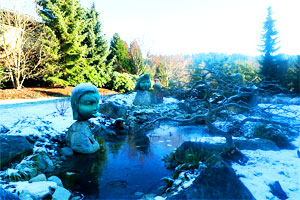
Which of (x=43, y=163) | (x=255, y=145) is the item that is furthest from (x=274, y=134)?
(x=43, y=163)

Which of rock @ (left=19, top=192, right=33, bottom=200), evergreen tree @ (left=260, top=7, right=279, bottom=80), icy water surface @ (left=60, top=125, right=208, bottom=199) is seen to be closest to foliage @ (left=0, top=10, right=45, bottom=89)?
icy water surface @ (left=60, top=125, right=208, bottom=199)

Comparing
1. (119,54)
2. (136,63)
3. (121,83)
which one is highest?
(119,54)

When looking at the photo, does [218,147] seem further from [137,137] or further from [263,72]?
[263,72]

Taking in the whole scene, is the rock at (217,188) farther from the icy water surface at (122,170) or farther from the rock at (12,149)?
the rock at (12,149)

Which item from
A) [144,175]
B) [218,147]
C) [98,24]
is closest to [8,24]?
[98,24]

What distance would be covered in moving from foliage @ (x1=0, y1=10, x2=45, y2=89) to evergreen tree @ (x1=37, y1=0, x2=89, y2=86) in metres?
0.78

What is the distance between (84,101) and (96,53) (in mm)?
15308

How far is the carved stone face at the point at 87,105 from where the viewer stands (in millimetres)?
5004

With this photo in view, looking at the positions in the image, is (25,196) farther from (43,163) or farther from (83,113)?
(83,113)

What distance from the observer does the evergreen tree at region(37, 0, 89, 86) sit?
14.0 meters

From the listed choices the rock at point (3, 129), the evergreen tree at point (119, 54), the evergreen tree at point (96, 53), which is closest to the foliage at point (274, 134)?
the rock at point (3, 129)

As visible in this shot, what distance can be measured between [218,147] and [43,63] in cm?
1391

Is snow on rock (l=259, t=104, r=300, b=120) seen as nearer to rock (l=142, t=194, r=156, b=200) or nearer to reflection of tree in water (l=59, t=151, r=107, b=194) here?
rock (l=142, t=194, r=156, b=200)

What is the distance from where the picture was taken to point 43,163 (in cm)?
415
